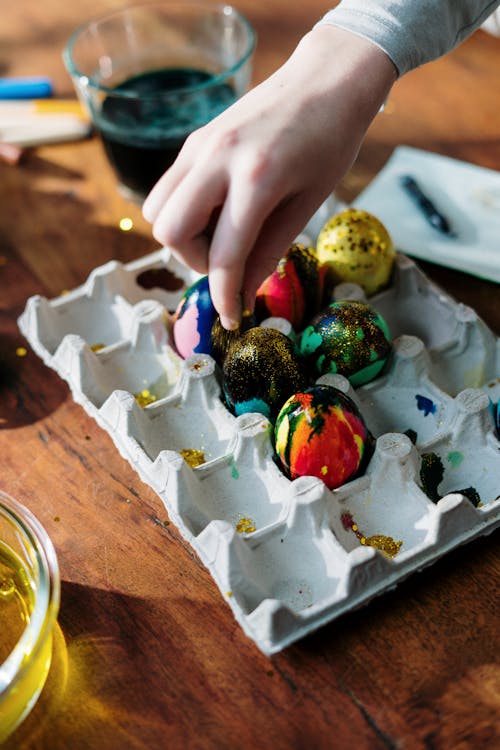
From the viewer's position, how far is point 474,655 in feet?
2.27

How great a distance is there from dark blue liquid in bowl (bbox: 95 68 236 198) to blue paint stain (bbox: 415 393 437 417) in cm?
49

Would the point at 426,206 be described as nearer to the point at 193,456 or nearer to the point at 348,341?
the point at 348,341


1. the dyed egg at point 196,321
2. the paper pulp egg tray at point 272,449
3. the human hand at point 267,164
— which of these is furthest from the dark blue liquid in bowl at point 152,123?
the human hand at point 267,164

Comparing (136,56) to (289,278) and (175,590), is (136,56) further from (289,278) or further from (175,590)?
(175,590)

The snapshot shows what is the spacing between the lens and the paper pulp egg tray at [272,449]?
2.34 ft

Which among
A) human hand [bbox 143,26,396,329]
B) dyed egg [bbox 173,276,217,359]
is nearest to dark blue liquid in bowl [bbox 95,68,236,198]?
dyed egg [bbox 173,276,217,359]

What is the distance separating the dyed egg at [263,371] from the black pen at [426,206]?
367mm

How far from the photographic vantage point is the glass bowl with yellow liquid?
64 cm

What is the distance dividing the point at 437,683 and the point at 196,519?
248 mm

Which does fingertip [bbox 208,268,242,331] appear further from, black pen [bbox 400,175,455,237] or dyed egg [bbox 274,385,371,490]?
black pen [bbox 400,175,455,237]

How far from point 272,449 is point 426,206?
48 centimetres

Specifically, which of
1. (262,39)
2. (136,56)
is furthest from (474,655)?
(262,39)

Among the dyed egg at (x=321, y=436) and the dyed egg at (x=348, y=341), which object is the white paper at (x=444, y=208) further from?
the dyed egg at (x=321, y=436)

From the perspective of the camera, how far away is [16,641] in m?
0.73
